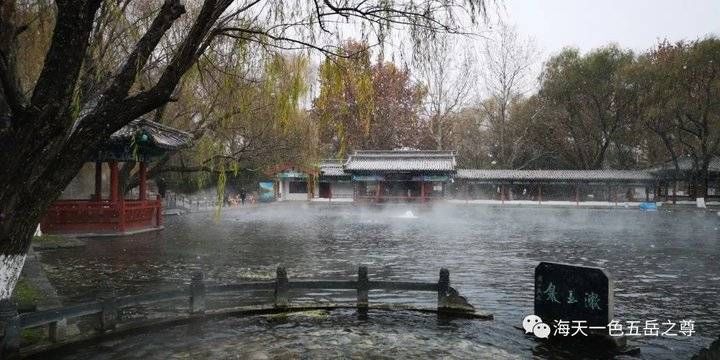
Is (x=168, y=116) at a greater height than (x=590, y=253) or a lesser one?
greater

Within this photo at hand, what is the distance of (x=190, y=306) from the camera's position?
852 cm

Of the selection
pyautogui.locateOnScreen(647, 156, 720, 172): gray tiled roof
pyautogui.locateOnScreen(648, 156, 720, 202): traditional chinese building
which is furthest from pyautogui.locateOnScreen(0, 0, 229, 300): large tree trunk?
pyautogui.locateOnScreen(647, 156, 720, 172): gray tiled roof

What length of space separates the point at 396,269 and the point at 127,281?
641 cm

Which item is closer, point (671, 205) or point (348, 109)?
point (348, 109)

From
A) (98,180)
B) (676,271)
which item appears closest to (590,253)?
(676,271)

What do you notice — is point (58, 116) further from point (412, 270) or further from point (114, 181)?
point (114, 181)

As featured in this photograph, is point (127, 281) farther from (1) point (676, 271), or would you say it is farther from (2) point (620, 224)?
(2) point (620, 224)

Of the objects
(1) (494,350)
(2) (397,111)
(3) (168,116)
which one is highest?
(2) (397,111)

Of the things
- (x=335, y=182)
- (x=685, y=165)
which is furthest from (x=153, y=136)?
(x=685, y=165)

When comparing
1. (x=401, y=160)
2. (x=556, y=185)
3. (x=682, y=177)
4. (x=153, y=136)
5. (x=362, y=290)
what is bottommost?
(x=362, y=290)

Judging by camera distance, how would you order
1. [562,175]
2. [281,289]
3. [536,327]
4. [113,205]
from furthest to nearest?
[562,175]
[113,205]
[281,289]
[536,327]

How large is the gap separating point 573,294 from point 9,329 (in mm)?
6902

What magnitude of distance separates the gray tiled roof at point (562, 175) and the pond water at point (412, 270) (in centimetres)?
2083

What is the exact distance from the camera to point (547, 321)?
783cm
